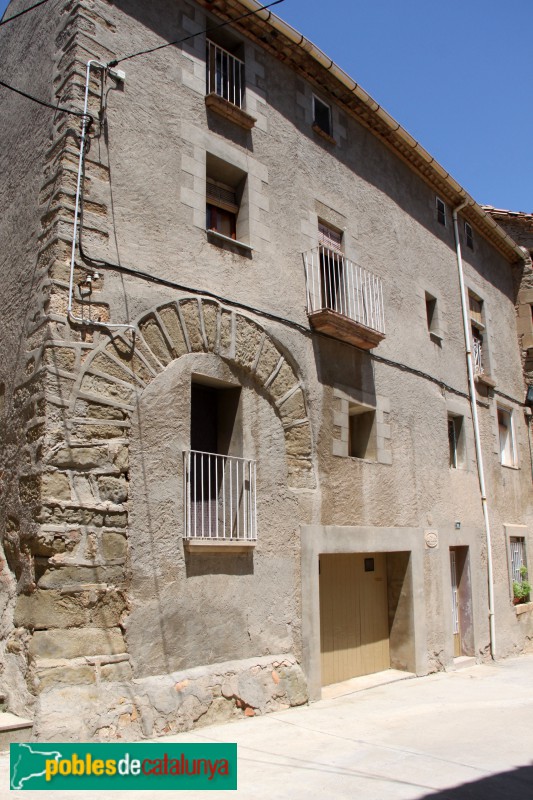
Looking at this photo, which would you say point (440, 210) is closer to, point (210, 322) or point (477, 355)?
point (477, 355)

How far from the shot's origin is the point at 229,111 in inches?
336

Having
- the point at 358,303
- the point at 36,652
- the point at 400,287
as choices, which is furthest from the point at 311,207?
the point at 36,652

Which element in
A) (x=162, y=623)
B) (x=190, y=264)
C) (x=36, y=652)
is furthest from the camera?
(x=190, y=264)

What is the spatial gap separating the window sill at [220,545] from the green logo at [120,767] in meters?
1.78

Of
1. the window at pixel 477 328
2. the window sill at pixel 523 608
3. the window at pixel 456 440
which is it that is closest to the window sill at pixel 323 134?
the window at pixel 477 328

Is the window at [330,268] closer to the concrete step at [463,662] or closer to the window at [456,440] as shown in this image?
the window at [456,440]

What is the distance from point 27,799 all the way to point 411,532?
671 cm

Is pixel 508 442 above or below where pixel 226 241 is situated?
below

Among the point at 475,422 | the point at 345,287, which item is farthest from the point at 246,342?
the point at 475,422

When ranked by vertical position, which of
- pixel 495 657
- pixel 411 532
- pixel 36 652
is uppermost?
pixel 411 532

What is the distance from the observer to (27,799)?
4.64 metres

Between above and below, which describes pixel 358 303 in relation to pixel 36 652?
above

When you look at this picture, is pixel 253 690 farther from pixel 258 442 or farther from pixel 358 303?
pixel 358 303

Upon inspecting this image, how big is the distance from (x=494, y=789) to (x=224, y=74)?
8.18 m
